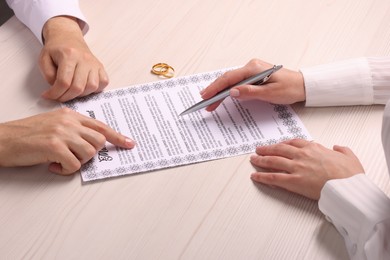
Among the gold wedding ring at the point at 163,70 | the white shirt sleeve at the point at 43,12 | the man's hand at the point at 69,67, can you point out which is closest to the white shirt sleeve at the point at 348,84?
the gold wedding ring at the point at 163,70

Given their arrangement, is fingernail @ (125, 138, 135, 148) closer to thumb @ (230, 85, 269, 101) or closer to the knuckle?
the knuckle

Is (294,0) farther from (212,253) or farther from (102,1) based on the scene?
(212,253)

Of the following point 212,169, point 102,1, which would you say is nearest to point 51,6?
point 102,1

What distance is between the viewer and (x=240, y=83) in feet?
3.03

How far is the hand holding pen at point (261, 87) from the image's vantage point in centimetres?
91

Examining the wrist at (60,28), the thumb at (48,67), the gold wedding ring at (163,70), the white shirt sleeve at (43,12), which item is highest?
the white shirt sleeve at (43,12)

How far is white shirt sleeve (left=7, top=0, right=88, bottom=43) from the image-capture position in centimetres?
107

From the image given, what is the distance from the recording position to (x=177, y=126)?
883 millimetres

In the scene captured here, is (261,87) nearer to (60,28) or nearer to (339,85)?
(339,85)

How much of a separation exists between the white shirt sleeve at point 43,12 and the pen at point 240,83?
328mm

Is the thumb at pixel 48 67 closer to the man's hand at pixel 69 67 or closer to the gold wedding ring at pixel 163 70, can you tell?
the man's hand at pixel 69 67

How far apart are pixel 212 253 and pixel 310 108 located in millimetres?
352

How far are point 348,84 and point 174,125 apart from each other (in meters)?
0.32

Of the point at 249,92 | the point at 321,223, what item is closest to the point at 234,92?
the point at 249,92
